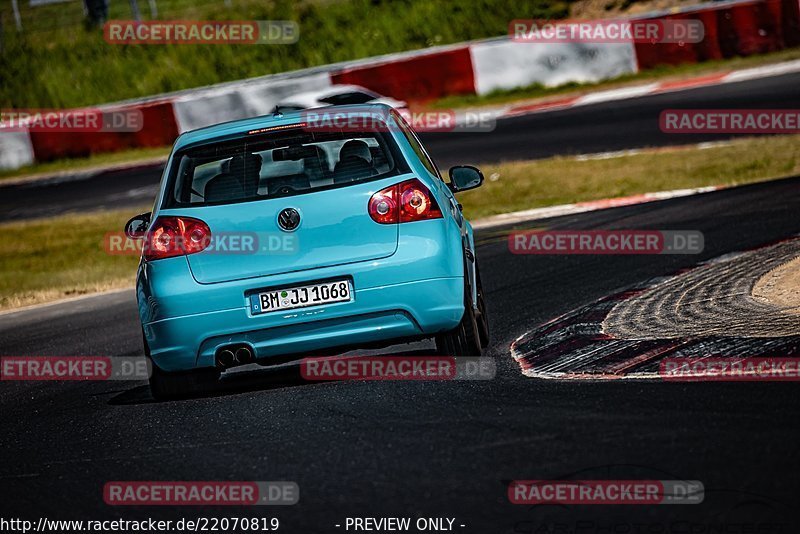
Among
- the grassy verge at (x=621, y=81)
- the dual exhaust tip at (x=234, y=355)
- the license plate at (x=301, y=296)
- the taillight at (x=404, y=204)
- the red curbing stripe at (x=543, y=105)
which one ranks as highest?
the taillight at (x=404, y=204)

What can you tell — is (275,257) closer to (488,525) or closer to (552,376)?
(552,376)

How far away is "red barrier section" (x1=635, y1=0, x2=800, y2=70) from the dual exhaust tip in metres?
20.1

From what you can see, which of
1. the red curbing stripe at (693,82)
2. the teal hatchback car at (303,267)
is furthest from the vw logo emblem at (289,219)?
the red curbing stripe at (693,82)

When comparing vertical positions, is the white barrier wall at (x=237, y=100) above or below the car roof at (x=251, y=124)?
below

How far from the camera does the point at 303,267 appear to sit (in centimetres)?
680

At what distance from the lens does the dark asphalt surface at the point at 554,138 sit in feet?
63.5

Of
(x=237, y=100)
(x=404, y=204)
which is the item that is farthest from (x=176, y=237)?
(x=237, y=100)

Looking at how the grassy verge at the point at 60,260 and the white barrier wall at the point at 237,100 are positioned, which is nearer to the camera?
the grassy verge at the point at 60,260

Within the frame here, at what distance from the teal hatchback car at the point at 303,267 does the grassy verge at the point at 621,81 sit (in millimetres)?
18622

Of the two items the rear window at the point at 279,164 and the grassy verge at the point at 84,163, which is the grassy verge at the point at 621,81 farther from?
the rear window at the point at 279,164

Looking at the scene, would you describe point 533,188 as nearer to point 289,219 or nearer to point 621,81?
point 621,81

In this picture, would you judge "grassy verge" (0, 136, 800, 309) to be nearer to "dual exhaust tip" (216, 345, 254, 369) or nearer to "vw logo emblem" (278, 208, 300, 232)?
"dual exhaust tip" (216, 345, 254, 369)

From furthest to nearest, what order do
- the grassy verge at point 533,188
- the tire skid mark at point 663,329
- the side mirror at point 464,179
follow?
1. the grassy verge at point 533,188
2. the side mirror at point 464,179
3. the tire skid mark at point 663,329

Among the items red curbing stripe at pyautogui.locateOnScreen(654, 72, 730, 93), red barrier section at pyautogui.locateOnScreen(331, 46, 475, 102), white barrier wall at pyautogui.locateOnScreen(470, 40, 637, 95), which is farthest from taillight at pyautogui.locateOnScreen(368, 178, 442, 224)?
red barrier section at pyautogui.locateOnScreen(331, 46, 475, 102)
